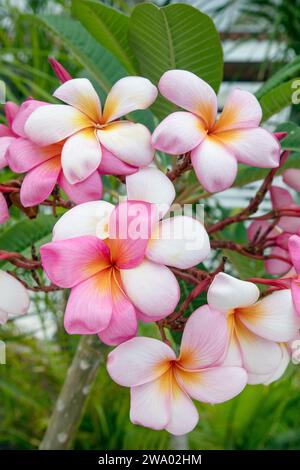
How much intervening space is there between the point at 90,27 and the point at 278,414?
1.35 metres

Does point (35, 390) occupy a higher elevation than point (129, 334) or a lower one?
lower

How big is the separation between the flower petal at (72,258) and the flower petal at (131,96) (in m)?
0.13

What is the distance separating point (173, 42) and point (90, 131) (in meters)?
0.17

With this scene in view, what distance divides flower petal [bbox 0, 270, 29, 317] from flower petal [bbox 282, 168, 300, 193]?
0.31 meters

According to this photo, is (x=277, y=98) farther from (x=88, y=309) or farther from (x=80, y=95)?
(x=88, y=309)

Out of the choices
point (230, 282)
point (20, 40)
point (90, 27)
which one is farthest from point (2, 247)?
point (20, 40)

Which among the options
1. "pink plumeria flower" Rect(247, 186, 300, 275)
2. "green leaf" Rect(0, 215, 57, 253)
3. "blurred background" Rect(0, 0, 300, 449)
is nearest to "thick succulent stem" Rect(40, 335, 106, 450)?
"green leaf" Rect(0, 215, 57, 253)

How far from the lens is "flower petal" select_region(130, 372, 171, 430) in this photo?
0.44 metres

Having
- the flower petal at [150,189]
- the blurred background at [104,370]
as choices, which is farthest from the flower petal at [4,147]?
the blurred background at [104,370]

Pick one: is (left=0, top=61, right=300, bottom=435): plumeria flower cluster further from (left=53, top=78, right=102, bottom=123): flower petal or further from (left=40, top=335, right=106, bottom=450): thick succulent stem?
(left=40, top=335, right=106, bottom=450): thick succulent stem

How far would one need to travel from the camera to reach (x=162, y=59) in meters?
0.60

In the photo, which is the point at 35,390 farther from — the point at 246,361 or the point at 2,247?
the point at 246,361
